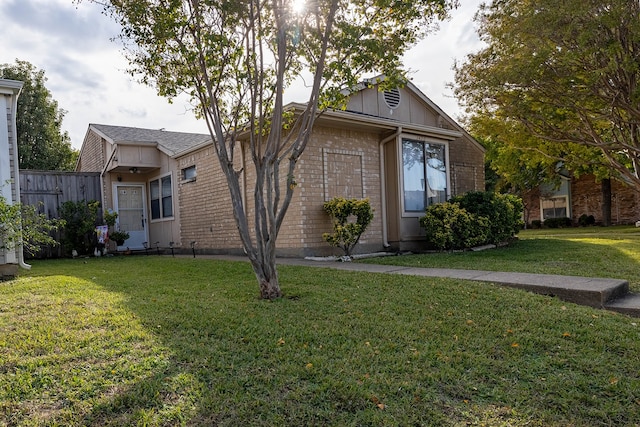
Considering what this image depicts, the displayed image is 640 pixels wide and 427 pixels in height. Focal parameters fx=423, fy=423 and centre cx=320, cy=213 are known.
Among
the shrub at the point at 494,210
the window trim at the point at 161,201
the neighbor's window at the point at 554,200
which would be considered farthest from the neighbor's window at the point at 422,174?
the neighbor's window at the point at 554,200

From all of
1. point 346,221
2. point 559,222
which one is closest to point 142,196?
point 346,221

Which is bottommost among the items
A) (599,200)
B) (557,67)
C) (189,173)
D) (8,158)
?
(599,200)

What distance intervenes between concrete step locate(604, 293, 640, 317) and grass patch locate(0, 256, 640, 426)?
0.29 meters

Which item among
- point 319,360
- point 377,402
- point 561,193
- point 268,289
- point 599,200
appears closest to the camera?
point 377,402

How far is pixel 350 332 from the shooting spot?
348 cm

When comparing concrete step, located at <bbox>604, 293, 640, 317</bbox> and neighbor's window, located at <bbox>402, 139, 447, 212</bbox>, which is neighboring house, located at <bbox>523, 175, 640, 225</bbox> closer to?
neighbor's window, located at <bbox>402, 139, 447, 212</bbox>

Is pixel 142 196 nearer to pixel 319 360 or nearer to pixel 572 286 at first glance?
pixel 319 360

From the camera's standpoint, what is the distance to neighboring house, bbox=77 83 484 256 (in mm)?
8781

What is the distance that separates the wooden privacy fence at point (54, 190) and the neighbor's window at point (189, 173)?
3314 mm

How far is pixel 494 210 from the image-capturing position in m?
10.0

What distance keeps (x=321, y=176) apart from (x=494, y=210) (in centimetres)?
435

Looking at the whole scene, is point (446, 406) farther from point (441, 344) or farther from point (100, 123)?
point (100, 123)

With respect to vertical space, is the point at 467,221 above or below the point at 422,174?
below

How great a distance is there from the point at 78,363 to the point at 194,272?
423 centimetres
